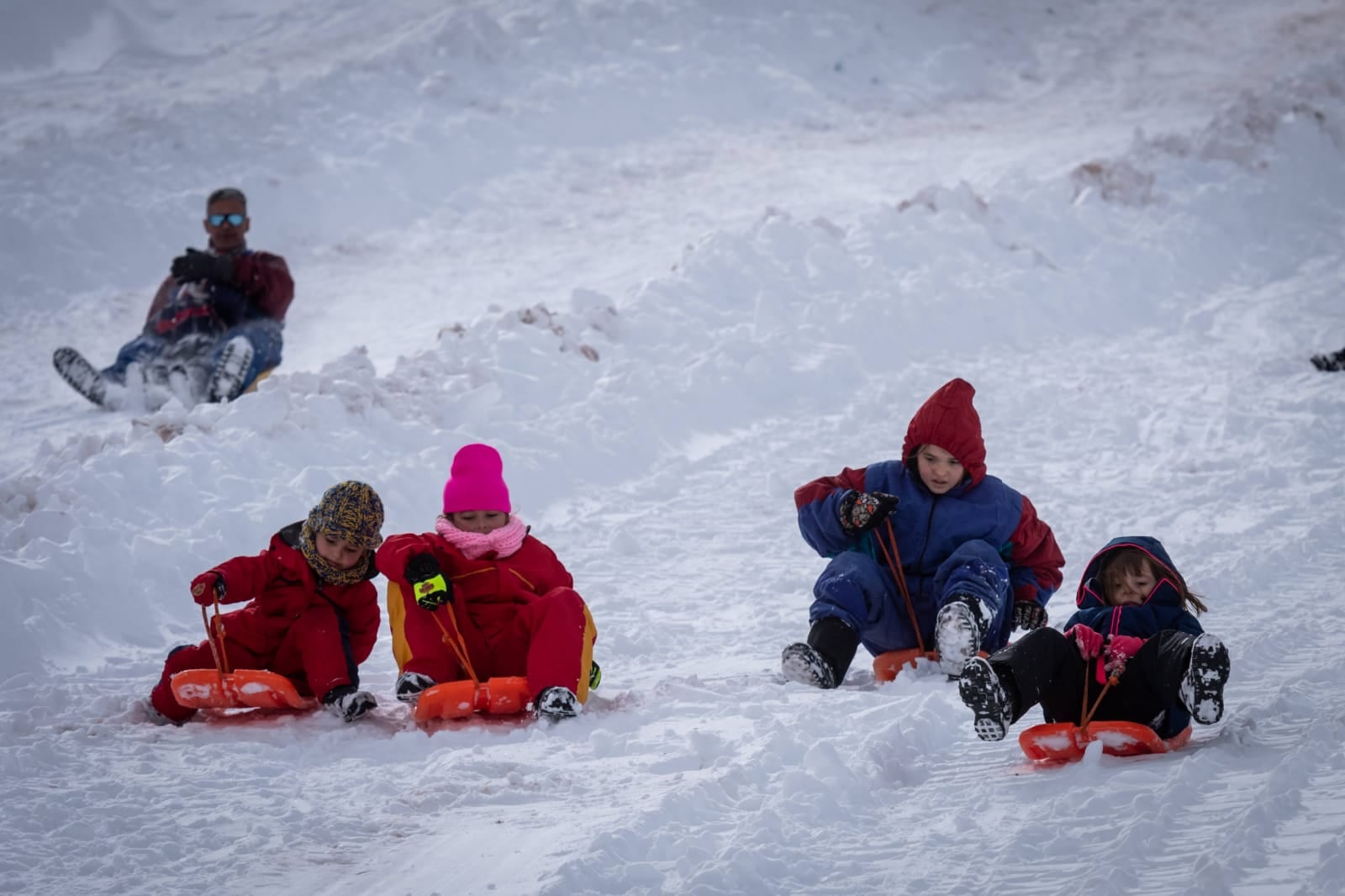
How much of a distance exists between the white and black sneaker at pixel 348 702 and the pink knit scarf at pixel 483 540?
532mm

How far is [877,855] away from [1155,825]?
59 centimetres

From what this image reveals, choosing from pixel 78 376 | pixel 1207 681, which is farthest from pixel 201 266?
pixel 1207 681

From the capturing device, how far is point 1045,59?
14383 millimetres

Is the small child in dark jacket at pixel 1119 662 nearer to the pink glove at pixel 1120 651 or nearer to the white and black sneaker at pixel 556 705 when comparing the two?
the pink glove at pixel 1120 651

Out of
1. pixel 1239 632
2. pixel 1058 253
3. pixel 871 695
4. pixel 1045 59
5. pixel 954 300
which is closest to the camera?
pixel 871 695

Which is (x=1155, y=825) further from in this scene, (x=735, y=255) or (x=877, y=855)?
(x=735, y=255)

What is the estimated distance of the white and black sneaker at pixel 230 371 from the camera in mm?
7258

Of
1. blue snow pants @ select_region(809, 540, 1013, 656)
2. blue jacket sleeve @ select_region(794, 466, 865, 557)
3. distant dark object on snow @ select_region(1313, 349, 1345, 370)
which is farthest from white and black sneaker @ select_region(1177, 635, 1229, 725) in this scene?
distant dark object on snow @ select_region(1313, 349, 1345, 370)

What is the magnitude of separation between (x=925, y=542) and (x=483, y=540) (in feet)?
4.68

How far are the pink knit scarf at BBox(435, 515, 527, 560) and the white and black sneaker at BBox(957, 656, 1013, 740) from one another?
1580 millimetres

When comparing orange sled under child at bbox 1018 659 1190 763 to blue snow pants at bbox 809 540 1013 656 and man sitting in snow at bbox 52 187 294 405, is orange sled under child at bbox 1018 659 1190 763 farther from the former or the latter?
man sitting in snow at bbox 52 187 294 405

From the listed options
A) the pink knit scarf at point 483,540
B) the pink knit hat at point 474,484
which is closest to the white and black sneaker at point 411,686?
the pink knit scarf at point 483,540

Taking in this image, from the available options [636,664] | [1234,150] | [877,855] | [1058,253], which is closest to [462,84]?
[1058,253]

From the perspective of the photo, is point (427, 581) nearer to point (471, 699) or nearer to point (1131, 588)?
point (471, 699)
